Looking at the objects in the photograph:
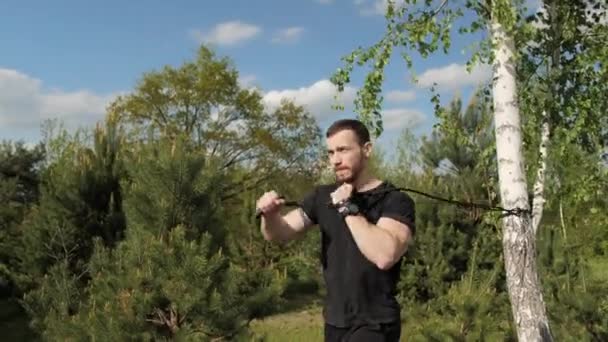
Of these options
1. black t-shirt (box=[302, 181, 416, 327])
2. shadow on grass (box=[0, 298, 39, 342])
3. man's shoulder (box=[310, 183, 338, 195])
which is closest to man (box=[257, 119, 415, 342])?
black t-shirt (box=[302, 181, 416, 327])

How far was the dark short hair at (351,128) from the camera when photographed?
2758 mm

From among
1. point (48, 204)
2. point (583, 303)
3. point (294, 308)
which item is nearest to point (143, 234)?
point (583, 303)

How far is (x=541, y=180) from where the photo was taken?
7.57 m

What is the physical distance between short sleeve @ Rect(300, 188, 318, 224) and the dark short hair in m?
0.37

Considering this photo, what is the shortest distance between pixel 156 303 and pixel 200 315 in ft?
1.30

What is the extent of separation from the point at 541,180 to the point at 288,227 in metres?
5.25

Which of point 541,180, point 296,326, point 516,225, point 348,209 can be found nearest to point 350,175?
point 348,209

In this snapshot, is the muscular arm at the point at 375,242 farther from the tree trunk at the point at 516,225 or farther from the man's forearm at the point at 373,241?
the tree trunk at the point at 516,225

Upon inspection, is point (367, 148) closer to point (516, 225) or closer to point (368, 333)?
point (368, 333)

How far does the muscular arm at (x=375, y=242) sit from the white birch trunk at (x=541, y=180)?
211 inches

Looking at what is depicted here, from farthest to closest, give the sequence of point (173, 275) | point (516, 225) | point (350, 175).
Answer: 1. point (516, 225)
2. point (173, 275)
3. point (350, 175)

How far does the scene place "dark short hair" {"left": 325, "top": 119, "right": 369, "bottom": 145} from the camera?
276cm

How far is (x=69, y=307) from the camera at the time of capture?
8.82 m

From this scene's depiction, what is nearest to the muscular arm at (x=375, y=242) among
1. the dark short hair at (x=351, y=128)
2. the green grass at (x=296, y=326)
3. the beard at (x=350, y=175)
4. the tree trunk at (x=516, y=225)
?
the beard at (x=350, y=175)
